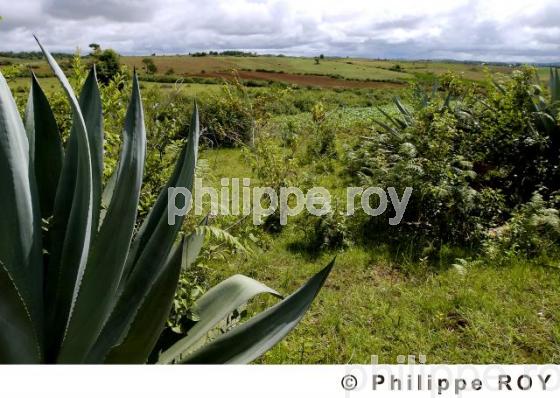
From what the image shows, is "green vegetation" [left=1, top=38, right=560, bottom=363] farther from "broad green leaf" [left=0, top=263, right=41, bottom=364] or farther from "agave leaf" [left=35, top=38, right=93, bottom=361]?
"broad green leaf" [left=0, top=263, right=41, bottom=364]

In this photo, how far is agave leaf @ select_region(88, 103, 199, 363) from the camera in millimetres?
1484

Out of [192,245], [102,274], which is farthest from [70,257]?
[192,245]

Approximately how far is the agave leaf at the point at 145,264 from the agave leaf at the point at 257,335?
28 cm

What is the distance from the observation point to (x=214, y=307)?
6.42 feet

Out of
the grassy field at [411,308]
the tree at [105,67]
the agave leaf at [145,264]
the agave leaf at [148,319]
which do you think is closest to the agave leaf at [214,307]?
the agave leaf at [145,264]

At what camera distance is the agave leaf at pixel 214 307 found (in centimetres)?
184

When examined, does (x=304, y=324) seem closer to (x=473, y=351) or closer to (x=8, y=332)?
(x=473, y=351)

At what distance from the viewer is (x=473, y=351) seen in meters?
3.03

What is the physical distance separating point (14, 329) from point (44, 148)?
791mm

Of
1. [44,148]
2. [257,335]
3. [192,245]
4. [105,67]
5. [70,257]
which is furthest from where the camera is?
[105,67]

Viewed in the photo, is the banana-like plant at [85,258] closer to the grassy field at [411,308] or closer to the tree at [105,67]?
the tree at [105,67]

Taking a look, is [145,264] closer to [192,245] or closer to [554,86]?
[192,245]

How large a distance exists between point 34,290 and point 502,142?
5.39 meters

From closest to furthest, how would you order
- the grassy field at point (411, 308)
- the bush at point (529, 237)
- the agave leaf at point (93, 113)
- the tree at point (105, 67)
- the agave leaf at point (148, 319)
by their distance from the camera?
the agave leaf at point (148, 319) → the agave leaf at point (93, 113) → the grassy field at point (411, 308) → the tree at point (105, 67) → the bush at point (529, 237)
